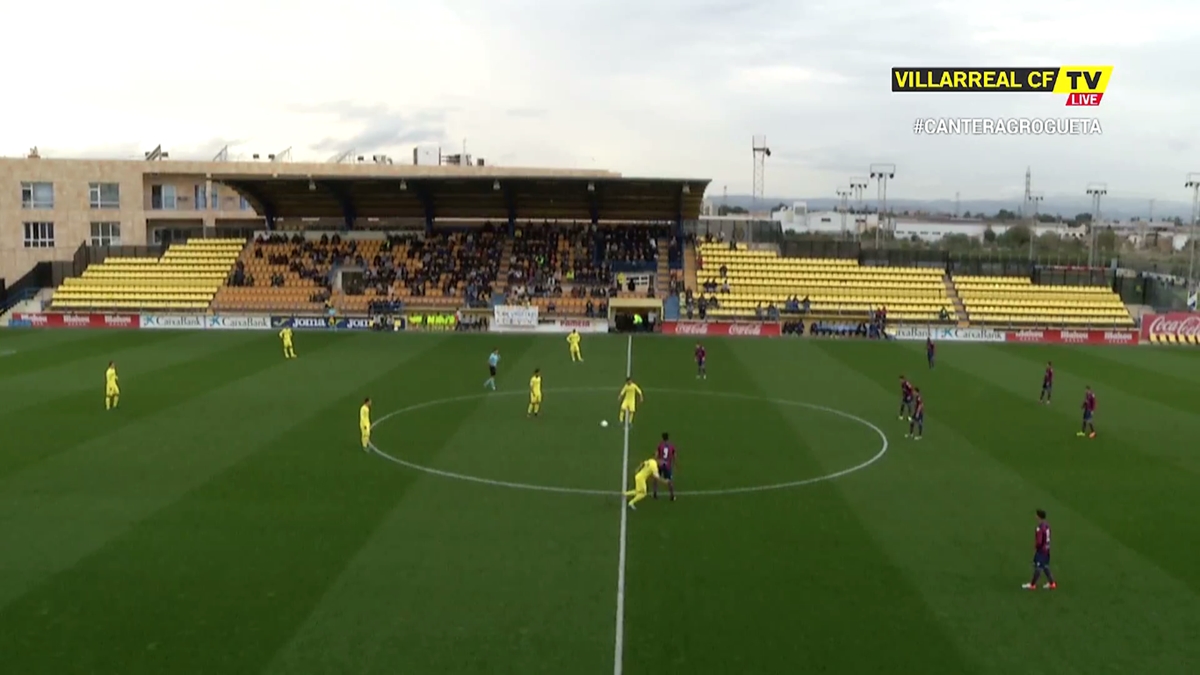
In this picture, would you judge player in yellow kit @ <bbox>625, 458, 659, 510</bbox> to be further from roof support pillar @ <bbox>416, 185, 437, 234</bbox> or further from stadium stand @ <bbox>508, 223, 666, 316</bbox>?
roof support pillar @ <bbox>416, 185, 437, 234</bbox>

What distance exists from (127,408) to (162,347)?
15.9 m

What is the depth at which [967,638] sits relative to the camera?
12.3 meters

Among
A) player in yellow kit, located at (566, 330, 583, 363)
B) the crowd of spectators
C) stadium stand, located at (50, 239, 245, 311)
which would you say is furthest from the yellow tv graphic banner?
stadium stand, located at (50, 239, 245, 311)

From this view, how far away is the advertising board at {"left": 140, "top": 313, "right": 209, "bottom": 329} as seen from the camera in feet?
166

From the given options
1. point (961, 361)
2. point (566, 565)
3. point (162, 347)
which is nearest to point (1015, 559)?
point (566, 565)

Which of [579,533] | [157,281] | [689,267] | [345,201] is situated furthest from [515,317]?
[579,533]

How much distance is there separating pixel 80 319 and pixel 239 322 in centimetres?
842

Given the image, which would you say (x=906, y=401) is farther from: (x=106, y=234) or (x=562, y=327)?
(x=106, y=234)

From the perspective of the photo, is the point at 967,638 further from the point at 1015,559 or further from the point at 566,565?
the point at 566,565

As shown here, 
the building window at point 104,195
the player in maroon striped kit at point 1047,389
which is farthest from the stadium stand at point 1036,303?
the building window at point 104,195

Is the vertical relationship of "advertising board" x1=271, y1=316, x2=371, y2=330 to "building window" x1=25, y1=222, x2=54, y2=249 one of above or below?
below

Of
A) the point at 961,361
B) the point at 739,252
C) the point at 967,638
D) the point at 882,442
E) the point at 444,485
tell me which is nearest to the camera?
the point at 967,638

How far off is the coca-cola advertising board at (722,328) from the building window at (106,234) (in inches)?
1672

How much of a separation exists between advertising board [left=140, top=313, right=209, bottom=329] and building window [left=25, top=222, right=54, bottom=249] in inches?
839
